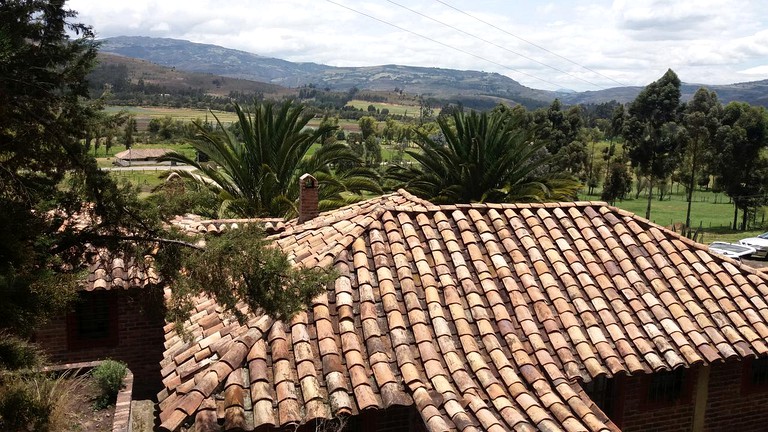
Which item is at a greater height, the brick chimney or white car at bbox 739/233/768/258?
the brick chimney

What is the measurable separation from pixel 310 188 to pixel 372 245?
4.59 m

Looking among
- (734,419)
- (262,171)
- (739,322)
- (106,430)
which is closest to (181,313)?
(106,430)

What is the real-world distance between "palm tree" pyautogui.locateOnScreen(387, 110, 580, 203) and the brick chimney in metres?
5.37

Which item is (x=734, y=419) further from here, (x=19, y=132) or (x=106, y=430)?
(x=19, y=132)

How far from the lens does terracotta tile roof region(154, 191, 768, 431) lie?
6.04m

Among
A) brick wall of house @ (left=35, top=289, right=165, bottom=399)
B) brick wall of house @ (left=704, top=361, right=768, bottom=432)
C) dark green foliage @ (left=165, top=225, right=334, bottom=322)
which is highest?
dark green foliage @ (left=165, top=225, right=334, bottom=322)

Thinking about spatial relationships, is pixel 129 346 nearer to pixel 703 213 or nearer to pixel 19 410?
pixel 19 410

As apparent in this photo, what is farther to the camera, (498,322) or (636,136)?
(636,136)

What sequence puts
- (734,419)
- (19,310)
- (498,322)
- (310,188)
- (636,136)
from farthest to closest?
(636,136)
(310,188)
(734,419)
(498,322)
(19,310)

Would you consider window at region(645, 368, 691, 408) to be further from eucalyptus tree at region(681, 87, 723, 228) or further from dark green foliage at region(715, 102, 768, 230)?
dark green foliage at region(715, 102, 768, 230)

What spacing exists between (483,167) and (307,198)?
6954mm

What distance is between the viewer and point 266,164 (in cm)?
1686

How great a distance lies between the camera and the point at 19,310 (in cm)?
496

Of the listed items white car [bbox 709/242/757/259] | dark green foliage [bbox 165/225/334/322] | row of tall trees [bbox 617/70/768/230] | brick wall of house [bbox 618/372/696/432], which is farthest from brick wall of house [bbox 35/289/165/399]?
row of tall trees [bbox 617/70/768/230]
